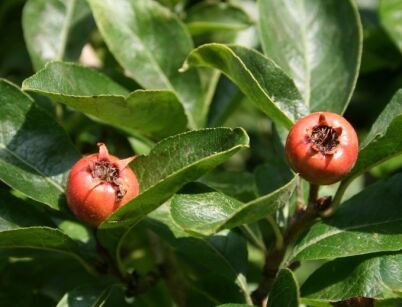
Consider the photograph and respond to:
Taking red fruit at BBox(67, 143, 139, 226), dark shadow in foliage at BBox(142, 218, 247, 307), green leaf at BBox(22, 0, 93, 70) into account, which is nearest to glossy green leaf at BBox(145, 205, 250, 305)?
dark shadow in foliage at BBox(142, 218, 247, 307)

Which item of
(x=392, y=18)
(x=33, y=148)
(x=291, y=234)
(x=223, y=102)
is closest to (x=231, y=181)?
(x=223, y=102)

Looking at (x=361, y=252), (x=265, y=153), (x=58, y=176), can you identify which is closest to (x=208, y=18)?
(x=265, y=153)

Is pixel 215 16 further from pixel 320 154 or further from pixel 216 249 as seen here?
pixel 320 154

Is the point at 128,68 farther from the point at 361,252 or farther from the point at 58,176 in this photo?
the point at 361,252

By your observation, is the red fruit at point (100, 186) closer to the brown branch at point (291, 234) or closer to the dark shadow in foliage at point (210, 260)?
the dark shadow in foliage at point (210, 260)

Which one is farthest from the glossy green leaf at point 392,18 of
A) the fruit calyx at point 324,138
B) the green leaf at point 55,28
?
the fruit calyx at point 324,138

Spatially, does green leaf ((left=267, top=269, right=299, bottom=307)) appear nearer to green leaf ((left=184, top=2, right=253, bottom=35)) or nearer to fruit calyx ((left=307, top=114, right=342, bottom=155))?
fruit calyx ((left=307, top=114, right=342, bottom=155))
